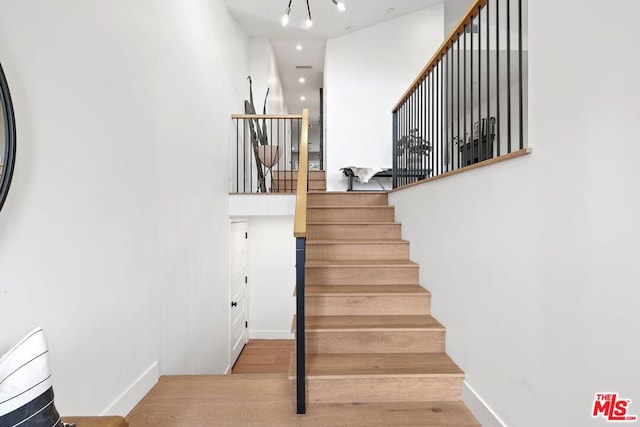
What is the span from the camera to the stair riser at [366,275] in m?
2.79

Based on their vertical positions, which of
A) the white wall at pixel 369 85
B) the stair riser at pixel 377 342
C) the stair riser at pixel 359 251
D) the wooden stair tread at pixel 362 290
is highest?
the white wall at pixel 369 85

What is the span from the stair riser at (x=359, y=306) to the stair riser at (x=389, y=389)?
629 mm

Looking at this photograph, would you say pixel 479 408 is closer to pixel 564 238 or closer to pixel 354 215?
pixel 564 238

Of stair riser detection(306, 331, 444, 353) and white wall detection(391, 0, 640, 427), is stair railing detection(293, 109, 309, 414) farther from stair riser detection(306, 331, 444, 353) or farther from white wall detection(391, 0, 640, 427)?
white wall detection(391, 0, 640, 427)

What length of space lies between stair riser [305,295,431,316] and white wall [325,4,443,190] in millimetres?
3462

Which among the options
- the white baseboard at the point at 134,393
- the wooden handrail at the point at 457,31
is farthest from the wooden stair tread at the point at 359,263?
the wooden handrail at the point at 457,31

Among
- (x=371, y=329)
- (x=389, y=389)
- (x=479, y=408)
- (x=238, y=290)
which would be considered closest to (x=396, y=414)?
(x=389, y=389)

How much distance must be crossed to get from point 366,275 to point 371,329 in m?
0.65

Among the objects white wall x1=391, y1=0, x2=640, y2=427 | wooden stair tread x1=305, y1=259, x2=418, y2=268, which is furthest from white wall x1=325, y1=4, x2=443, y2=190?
white wall x1=391, y1=0, x2=640, y2=427

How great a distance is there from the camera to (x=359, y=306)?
2486mm

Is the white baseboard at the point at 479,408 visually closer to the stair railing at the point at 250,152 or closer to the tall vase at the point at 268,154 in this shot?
the stair railing at the point at 250,152

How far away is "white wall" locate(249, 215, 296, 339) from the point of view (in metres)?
5.40

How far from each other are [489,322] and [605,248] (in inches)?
31.3

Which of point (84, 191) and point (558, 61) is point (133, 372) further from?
point (558, 61)
